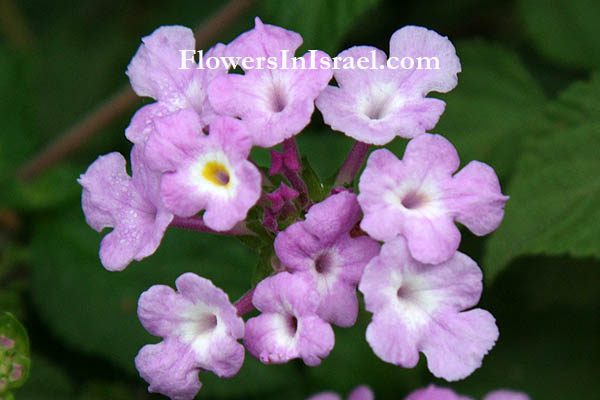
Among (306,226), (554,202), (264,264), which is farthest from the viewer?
(554,202)

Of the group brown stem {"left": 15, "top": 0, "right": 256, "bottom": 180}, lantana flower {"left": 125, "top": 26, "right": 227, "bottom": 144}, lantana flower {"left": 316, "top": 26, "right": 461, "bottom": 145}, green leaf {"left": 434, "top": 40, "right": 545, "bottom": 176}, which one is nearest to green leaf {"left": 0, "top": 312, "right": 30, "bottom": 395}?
lantana flower {"left": 125, "top": 26, "right": 227, "bottom": 144}

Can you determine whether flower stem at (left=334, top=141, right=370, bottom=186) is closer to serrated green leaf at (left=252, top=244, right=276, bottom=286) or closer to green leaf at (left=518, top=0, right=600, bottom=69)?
serrated green leaf at (left=252, top=244, right=276, bottom=286)

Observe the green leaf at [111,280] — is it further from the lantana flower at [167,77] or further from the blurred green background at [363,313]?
the lantana flower at [167,77]

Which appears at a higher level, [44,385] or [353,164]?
[353,164]

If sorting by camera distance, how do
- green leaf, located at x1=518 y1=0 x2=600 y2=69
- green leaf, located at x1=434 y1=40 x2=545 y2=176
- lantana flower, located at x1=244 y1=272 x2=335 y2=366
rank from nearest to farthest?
lantana flower, located at x1=244 y1=272 x2=335 y2=366
green leaf, located at x1=434 y1=40 x2=545 y2=176
green leaf, located at x1=518 y1=0 x2=600 y2=69

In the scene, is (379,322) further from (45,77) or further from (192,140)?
(45,77)

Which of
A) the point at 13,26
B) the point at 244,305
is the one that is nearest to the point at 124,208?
the point at 244,305

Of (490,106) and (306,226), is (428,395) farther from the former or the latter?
(490,106)
